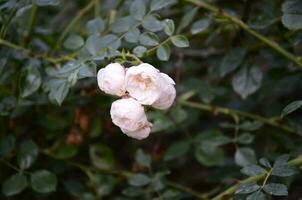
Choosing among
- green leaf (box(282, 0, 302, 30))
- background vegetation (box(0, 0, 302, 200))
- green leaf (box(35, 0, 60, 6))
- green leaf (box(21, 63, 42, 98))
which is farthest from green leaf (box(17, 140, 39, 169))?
green leaf (box(282, 0, 302, 30))

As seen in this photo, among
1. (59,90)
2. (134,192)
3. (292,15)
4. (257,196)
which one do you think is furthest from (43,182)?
(292,15)

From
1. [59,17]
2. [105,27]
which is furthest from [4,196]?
[59,17]

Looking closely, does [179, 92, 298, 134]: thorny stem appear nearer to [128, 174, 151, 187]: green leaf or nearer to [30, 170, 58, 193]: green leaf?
[128, 174, 151, 187]: green leaf

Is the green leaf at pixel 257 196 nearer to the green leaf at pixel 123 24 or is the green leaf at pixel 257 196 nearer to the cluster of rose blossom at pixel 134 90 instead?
the cluster of rose blossom at pixel 134 90

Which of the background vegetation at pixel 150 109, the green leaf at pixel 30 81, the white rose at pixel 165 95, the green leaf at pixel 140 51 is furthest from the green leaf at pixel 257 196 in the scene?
the green leaf at pixel 30 81

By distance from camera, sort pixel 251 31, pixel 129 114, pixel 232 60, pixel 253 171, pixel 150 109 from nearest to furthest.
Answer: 1. pixel 129 114
2. pixel 253 171
3. pixel 251 31
4. pixel 232 60
5. pixel 150 109

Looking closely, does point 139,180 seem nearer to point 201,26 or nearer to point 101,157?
point 101,157

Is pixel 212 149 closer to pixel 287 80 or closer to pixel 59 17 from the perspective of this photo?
pixel 287 80
